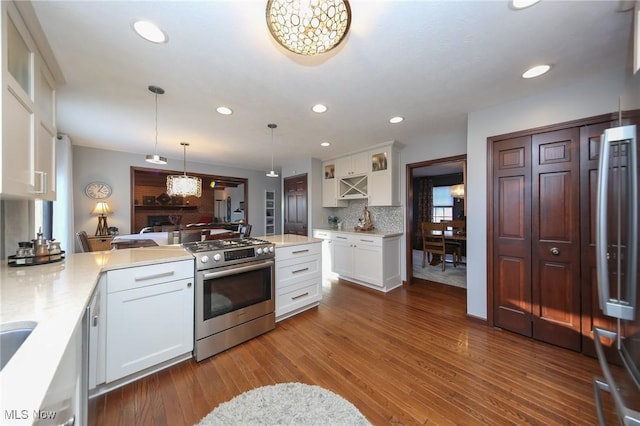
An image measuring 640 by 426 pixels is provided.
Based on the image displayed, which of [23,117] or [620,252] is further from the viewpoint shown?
[23,117]

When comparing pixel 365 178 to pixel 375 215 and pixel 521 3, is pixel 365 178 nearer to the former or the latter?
pixel 375 215

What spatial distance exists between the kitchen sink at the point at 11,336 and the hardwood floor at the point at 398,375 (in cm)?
95

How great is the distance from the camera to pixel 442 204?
758 centimetres

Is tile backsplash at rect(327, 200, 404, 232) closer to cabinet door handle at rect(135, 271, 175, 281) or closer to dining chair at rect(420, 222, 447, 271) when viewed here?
dining chair at rect(420, 222, 447, 271)

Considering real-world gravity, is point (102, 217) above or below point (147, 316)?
above

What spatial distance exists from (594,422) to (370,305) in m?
1.97

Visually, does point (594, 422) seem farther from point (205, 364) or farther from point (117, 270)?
point (117, 270)

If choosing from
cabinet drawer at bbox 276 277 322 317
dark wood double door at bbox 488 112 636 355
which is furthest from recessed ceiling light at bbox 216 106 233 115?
dark wood double door at bbox 488 112 636 355

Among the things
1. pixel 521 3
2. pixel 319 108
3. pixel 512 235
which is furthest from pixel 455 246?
pixel 521 3

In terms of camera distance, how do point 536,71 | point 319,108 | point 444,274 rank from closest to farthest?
point 536,71 < point 319,108 < point 444,274

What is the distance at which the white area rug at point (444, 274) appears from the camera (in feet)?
13.5

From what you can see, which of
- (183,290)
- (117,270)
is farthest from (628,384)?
(117,270)

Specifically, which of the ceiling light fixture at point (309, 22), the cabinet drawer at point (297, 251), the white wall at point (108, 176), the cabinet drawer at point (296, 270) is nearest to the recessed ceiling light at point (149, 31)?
the ceiling light fixture at point (309, 22)

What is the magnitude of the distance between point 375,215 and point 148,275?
12.0 ft
